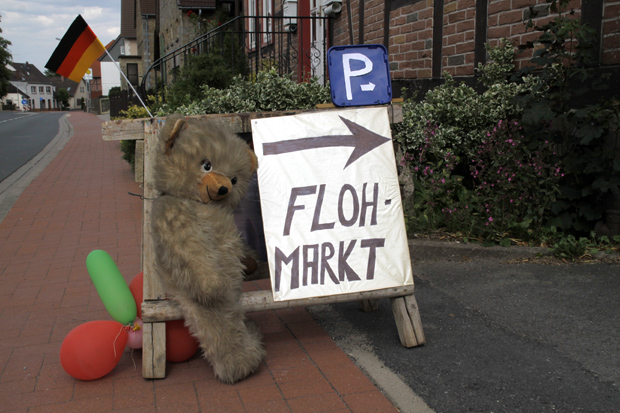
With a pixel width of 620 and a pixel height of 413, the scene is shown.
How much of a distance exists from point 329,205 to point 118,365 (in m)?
1.54

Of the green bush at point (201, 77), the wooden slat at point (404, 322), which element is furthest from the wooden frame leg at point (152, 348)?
the green bush at point (201, 77)

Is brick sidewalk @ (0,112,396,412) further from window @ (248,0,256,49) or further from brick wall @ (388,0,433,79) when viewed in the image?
window @ (248,0,256,49)

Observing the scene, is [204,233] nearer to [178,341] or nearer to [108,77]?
[178,341]

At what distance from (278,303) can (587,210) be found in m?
3.29

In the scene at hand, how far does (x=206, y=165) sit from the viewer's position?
292 centimetres

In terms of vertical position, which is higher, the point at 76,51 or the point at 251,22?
the point at 251,22

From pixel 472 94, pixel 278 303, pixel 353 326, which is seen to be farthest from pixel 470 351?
pixel 472 94

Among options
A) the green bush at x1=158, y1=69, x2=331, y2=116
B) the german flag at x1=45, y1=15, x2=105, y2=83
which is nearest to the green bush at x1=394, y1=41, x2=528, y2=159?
the green bush at x1=158, y1=69, x2=331, y2=116

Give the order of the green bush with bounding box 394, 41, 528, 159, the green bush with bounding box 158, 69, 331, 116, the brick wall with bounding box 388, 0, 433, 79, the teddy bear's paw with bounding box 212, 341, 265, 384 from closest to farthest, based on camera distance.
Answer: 1. the teddy bear's paw with bounding box 212, 341, 265, 384
2. the green bush with bounding box 394, 41, 528, 159
3. the green bush with bounding box 158, 69, 331, 116
4. the brick wall with bounding box 388, 0, 433, 79

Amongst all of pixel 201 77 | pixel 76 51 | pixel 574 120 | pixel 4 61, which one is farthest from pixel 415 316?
pixel 4 61

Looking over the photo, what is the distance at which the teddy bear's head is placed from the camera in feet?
9.50

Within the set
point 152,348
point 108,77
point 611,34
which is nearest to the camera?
point 152,348

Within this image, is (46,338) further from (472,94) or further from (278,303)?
(472,94)

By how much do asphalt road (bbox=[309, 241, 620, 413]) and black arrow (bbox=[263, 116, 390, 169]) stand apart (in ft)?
3.96
